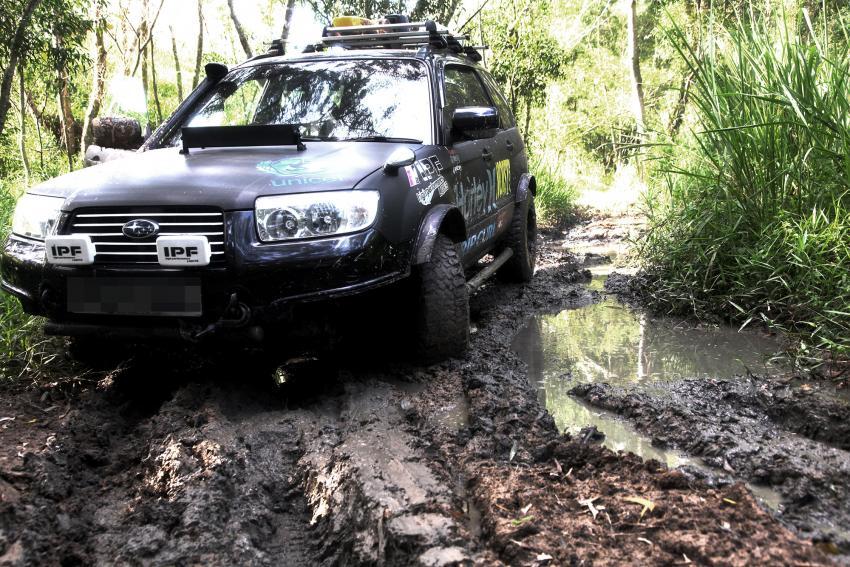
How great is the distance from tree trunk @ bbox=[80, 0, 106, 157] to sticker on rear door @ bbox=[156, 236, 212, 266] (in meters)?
7.05

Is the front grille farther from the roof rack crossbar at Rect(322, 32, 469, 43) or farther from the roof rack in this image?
the roof rack crossbar at Rect(322, 32, 469, 43)

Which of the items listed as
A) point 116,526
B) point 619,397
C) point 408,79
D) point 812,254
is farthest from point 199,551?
point 812,254

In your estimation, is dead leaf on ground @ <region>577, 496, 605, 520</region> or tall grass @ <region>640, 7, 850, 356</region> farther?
tall grass @ <region>640, 7, 850, 356</region>

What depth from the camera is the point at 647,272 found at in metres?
5.29

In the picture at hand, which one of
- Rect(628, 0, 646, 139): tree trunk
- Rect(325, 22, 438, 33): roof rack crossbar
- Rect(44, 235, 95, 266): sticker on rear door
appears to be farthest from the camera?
Rect(628, 0, 646, 139): tree trunk

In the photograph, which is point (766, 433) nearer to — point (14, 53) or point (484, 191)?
point (484, 191)

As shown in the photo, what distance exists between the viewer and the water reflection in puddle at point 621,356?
119 inches

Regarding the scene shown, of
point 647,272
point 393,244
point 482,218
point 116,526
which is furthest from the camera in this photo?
point 647,272

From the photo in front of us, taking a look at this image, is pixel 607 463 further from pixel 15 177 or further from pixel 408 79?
pixel 15 177

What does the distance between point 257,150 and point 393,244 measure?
92 centimetres

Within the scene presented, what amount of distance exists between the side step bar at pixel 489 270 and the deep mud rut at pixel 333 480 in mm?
687

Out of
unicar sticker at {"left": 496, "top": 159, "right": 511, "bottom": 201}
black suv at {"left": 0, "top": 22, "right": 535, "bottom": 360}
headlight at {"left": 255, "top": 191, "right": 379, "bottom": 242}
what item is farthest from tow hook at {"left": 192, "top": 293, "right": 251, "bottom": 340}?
unicar sticker at {"left": 496, "top": 159, "right": 511, "bottom": 201}

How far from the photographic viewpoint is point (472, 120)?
3787 millimetres

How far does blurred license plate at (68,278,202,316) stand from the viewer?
2.83 metres
